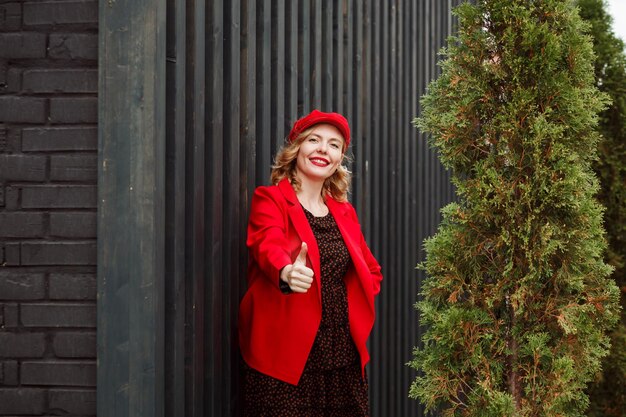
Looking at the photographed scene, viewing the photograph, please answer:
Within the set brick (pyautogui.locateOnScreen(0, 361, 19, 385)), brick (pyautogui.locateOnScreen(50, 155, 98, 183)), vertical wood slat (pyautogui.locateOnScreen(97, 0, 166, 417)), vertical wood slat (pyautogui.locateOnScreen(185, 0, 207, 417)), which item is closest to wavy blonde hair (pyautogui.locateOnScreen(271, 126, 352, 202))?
vertical wood slat (pyautogui.locateOnScreen(185, 0, 207, 417))

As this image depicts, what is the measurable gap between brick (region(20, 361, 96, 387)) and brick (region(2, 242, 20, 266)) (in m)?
0.40

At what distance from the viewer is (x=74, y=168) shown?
11.5 feet

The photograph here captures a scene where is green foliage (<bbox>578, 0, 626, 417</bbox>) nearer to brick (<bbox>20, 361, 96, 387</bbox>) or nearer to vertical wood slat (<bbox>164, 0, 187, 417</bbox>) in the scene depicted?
vertical wood slat (<bbox>164, 0, 187, 417</bbox>)

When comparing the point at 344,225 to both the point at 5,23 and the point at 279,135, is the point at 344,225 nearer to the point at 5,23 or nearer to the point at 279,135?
the point at 279,135

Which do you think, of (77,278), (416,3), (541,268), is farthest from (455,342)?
(416,3)

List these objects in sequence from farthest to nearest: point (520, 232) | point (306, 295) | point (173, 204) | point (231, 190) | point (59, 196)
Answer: point (520, 232) < point (231, 190) < point (306, 295) < point (173, 204) < point (59, 196)

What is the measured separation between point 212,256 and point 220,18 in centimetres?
108

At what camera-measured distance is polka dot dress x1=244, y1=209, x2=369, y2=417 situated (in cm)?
390

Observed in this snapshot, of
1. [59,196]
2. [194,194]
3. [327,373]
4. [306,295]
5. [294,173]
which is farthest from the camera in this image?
[294,173]

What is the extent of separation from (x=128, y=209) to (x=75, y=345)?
582 mm

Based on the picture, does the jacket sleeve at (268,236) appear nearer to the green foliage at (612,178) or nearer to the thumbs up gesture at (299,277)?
the thumbs up gesture at (299,277)

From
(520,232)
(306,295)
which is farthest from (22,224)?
(520,232)

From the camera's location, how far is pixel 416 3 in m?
7.42

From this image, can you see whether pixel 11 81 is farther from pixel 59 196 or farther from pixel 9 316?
pixel 9 316
